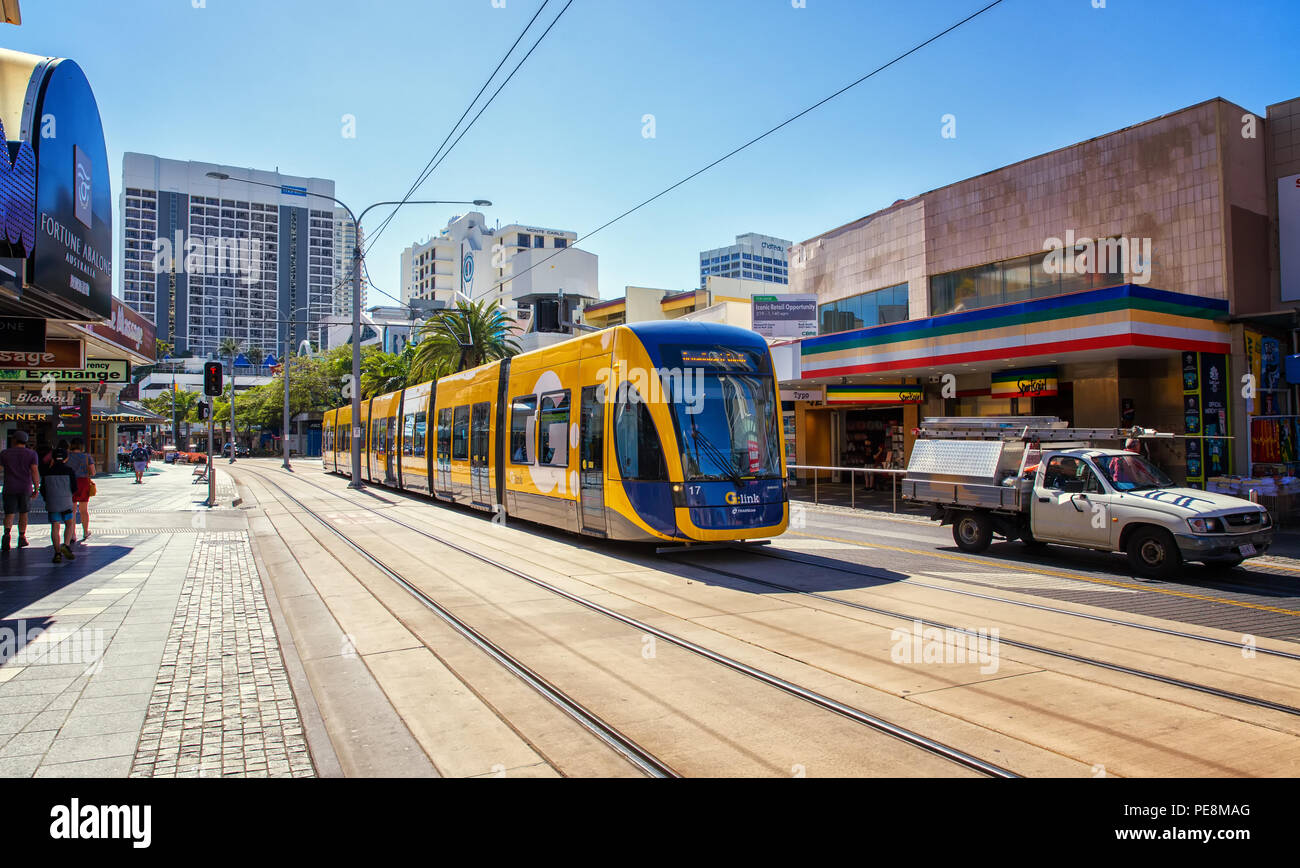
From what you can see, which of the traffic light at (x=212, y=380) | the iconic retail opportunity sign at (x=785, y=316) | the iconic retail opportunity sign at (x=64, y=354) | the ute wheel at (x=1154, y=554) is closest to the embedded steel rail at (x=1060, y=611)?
the ute wheel at (x=1154, y=554)

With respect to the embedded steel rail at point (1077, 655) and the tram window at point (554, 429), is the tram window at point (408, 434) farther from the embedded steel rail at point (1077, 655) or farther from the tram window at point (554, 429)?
the embedded steel rail at point (1077, 655)

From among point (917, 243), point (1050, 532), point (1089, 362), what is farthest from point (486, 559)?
point (917, 243)

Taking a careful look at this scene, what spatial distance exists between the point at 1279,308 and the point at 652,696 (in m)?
20.6

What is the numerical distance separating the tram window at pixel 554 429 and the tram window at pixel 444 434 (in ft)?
22.8

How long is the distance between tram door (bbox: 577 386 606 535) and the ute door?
22.3 feet

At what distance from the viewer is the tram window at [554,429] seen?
14080 mm

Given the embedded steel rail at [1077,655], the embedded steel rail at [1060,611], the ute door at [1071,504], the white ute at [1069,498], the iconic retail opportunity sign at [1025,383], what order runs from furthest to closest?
the iconic retail opportunity sign at [1025,383] < the ute door at [1071,504] < the white ute at [1069,498] < the embedded steel rail at [1060,611] < the embedded steel rail at [1077,655]

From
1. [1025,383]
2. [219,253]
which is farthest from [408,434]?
[219,253]

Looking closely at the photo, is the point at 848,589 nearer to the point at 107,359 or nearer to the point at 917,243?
the point at 917,243

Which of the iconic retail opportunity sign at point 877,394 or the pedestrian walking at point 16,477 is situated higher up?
the iconic retail opportunity sign at point 877,394

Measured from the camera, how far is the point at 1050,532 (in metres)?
12.4

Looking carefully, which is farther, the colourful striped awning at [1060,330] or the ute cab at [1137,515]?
the colourful striped awning at [1060,330]

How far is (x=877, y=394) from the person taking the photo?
27.1 meters

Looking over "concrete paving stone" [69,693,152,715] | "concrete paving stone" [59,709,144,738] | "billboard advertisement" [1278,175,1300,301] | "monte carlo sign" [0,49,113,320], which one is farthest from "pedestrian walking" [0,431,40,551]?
"billboard advertisement" [1278,175,1300,301]
